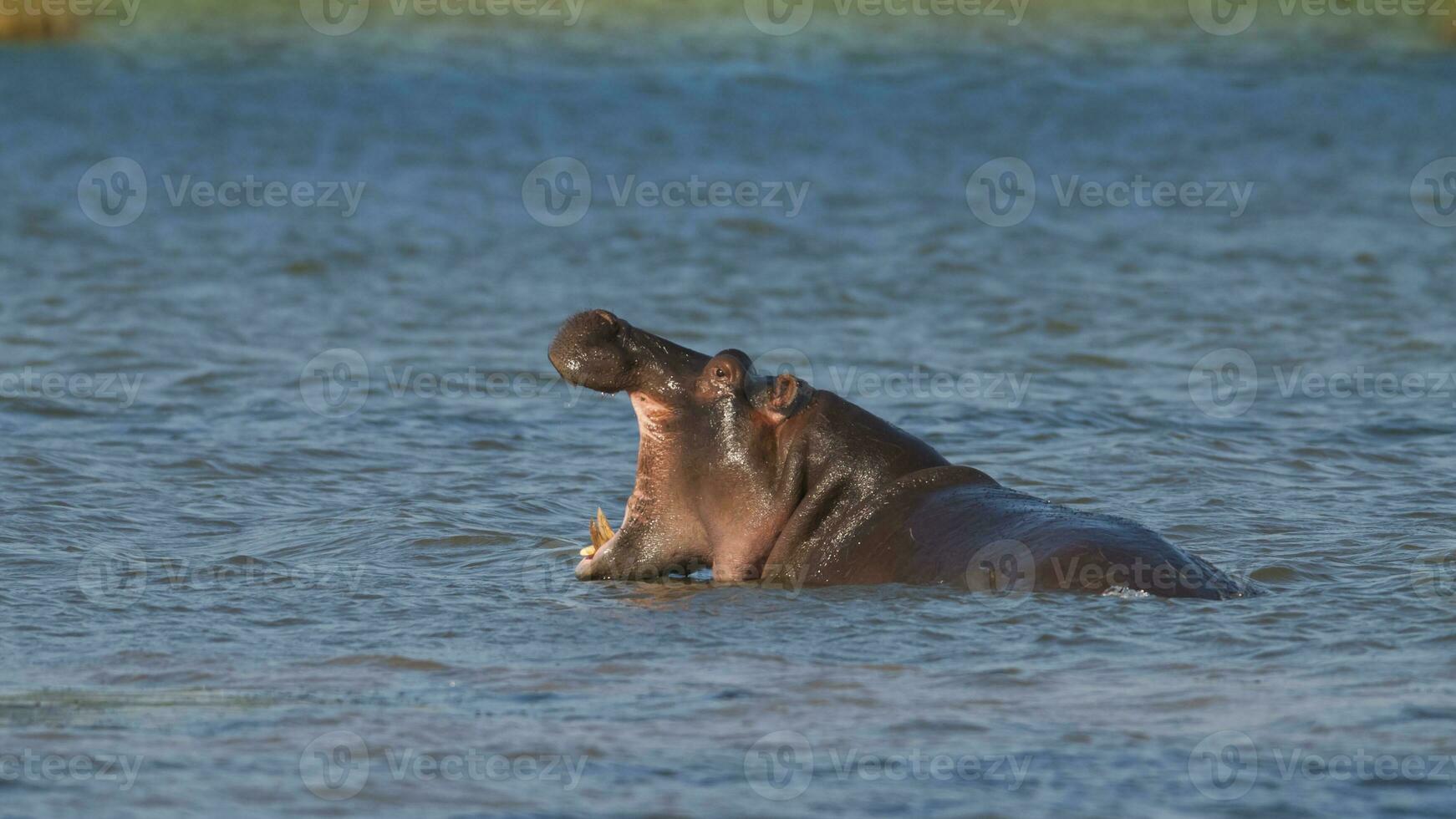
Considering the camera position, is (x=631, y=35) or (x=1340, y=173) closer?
(x=1340, y=173)

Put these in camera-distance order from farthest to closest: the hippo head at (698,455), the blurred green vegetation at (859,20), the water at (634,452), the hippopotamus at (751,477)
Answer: the blurred green vegetation at (859,20), the hippo head at (698,455), the hippopotamus at (751,477), the water at (634,452)

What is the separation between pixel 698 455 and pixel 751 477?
0.25m

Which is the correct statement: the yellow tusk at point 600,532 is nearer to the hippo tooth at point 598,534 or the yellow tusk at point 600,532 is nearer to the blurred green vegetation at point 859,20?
the hippo tooth at point 598,534

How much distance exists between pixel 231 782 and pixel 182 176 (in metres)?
19.6

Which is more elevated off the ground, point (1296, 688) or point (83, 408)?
point (83, 408)

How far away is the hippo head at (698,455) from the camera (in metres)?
8.07

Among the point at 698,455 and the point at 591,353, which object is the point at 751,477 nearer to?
the point at 698,455

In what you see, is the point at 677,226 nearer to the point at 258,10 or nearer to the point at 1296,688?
the point at 1296,688

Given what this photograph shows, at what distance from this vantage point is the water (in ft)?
18.6

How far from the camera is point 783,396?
26.3ft

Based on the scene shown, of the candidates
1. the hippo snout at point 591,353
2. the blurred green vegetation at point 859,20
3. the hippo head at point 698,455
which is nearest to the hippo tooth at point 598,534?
the hippo head at point 698,455

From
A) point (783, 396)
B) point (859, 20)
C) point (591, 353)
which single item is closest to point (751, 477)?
point (783, 396)

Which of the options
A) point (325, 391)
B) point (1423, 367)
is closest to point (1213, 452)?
point (1423, 367)

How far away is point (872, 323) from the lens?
1573 cm
